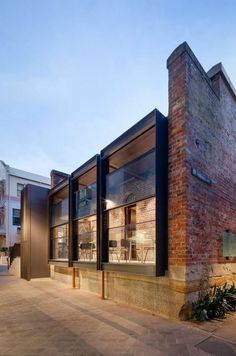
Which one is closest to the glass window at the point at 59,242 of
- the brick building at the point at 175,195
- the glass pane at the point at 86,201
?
the glass pane at the point at 86,201

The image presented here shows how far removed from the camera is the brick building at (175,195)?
197 inches

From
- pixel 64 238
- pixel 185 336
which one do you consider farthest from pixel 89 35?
pixel 185 336

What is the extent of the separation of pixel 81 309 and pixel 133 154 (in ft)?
13.9

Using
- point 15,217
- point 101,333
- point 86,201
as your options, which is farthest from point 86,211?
point 15,217

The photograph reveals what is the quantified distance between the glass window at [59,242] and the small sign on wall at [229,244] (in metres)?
6.18

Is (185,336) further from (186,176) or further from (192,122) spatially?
(192,122)

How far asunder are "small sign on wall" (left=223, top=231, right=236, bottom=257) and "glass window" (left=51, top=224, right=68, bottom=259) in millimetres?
6176

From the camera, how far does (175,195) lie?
5.11 m

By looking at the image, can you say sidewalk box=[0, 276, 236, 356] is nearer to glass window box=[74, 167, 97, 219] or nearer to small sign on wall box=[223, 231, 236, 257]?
small sign on wall box=[223, 231, 236, 257]

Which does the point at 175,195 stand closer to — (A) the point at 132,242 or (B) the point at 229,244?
(B) the point at 229,244

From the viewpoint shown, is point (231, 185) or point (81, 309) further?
point (231, 185)

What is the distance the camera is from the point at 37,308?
5871mm

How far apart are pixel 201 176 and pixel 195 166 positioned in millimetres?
302

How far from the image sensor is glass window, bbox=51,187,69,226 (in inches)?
384
